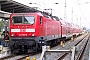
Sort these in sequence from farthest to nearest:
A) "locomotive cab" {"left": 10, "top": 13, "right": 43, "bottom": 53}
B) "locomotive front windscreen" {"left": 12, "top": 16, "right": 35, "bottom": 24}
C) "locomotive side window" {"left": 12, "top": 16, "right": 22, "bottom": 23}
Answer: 1. "locomotive side window" {"left": 12, "top": 16, "right": 22, "bottom": 23}
2. "locomotive front windscreen" {"left": 12, "top": 16, "right": 35, "bottom": 24}
3. "locomotive cab" {"left": 10, "top": 13, "right": 43, "bottom": 53}

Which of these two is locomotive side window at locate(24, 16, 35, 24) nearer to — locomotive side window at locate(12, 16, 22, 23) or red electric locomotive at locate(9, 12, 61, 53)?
red electric locomotive at locate(9, 12, 61, 53)

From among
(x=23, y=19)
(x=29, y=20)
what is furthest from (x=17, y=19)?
(x=29, y=20)

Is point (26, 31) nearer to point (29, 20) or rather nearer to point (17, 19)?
point (29, 20)

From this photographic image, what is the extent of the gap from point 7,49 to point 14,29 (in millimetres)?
1654

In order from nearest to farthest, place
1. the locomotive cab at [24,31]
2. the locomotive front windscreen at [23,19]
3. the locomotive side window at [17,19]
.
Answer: the locomotive cab at [24,31], the locomotive front windscreen at [23,19], the locomotive side window at [17,19]

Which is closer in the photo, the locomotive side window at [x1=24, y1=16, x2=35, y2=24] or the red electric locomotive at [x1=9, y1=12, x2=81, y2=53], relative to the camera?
the red electric locomotive at [x1=9, y1=12, x2=81, y2=53]

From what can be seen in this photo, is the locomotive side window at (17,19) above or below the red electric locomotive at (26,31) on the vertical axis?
above

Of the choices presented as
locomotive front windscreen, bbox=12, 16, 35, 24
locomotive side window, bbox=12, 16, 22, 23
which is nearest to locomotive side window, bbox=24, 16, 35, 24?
locomotive front windscreen, bbox=12, 16, 35, 24

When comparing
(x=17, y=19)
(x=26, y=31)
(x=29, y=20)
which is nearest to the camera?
(x=26, y=31)

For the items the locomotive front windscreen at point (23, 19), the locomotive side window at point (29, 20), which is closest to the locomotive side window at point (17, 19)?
the locomotive front windscreen at point (23, 19)

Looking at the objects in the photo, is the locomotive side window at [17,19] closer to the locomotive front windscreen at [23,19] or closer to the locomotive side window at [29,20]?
the locomotive front windscreen at [23,19]

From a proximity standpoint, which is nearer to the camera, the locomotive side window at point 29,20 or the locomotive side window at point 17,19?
the locomotive side window at point 29,20

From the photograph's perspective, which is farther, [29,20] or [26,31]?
[29,20]

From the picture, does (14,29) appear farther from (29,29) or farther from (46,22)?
(46,22)
